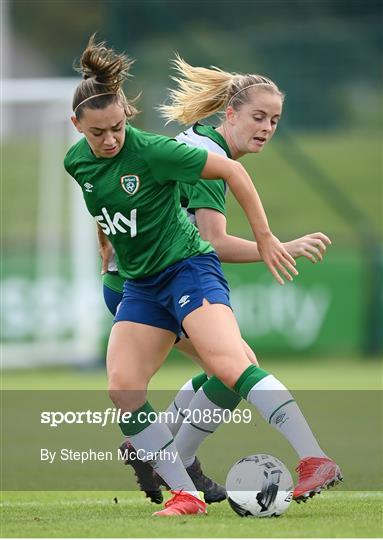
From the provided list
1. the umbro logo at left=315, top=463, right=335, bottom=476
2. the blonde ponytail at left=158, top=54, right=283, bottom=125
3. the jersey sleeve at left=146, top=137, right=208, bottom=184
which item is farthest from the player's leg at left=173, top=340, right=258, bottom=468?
the blonde ponytail at left=158, top=54, right=283, bottom=125

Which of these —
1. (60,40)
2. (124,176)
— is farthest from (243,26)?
(124,176)

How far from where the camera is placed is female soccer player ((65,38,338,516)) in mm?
5414

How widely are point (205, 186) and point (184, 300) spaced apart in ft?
2.28

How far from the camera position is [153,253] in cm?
566

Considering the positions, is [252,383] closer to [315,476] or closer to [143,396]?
[315,476]

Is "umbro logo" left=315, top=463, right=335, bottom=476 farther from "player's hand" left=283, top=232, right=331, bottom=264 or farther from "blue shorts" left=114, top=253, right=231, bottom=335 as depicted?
"player's hand" left=283, top=232, right=331, bottom=264

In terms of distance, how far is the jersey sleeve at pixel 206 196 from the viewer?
5910 millimetres

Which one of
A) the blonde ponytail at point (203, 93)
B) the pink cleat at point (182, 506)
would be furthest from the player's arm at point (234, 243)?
the pink cleat at point (182, 506)

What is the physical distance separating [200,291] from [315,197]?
19.8 metres

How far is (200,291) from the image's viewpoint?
5.52 m

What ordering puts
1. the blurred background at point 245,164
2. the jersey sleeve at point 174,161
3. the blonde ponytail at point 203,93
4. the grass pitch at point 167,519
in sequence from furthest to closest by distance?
the blurred background at point 245,164
the blonde ponytail at point 203,93
the jersey sleeve at point 174,161
the grass pitch at point 167,519

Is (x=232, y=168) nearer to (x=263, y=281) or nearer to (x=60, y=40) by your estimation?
(x=263, y=281)

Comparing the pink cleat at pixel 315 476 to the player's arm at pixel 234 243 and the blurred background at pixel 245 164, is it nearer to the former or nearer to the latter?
the player's arm at pixel 234 243

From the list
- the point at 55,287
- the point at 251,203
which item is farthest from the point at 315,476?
the point at 55,287
